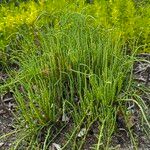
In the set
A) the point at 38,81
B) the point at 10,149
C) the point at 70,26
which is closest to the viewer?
the point at 10,149

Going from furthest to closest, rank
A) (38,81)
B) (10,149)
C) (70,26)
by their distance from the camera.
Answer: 1. (70,26)
2. (38,81)
3. (10,149)

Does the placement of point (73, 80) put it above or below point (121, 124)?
above

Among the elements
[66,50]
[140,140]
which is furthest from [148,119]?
[66,50]

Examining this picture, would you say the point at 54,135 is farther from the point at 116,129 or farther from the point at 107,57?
the point at 107,57

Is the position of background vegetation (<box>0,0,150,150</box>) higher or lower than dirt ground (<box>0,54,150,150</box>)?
higher

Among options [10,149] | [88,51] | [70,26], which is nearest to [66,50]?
[88,51]

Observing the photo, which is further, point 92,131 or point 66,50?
point 66,50

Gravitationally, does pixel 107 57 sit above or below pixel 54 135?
above

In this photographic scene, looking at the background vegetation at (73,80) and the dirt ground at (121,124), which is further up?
the background vegetation at (73,80)

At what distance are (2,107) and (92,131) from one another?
828 millimetres

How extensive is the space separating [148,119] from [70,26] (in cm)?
117

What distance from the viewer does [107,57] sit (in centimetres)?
353

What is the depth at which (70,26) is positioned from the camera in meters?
3.90

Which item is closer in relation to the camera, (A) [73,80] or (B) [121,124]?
(B) [121,124]
